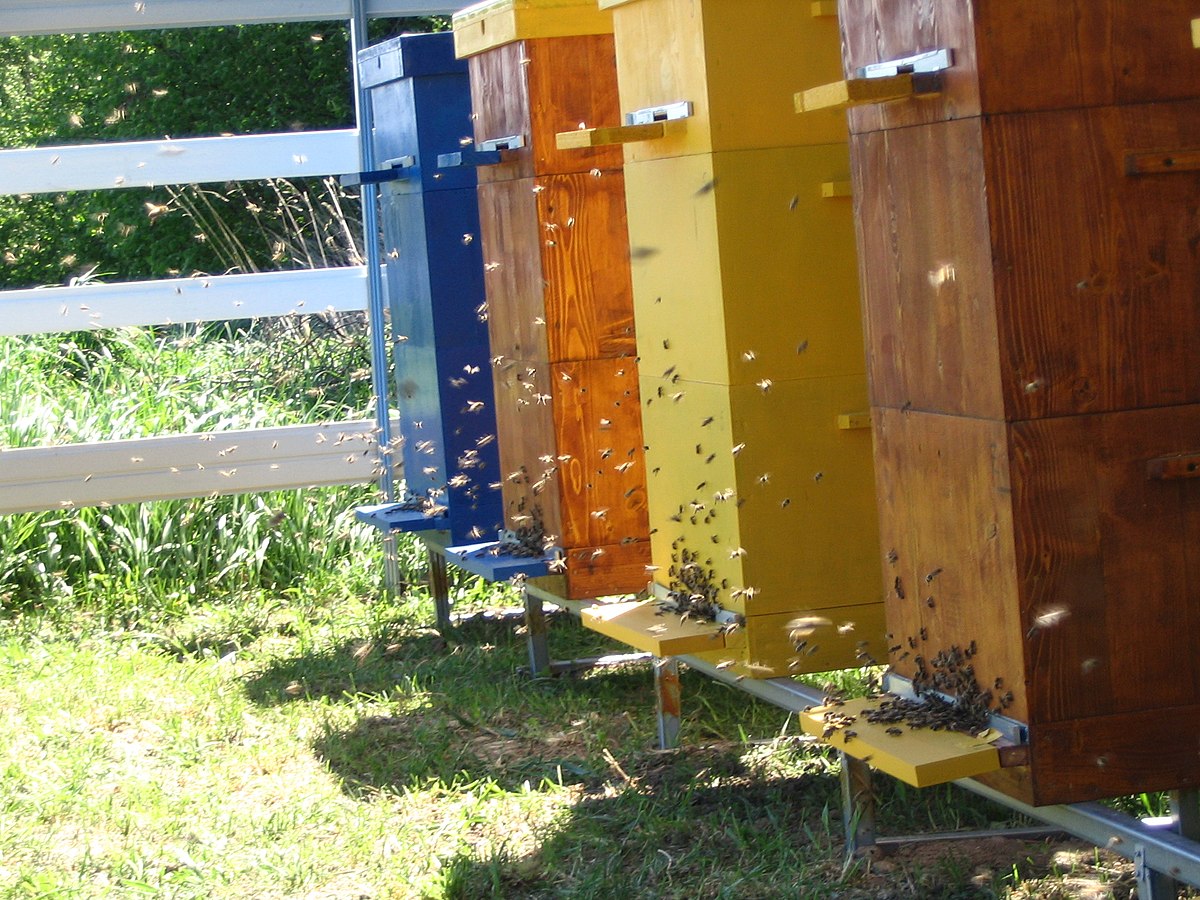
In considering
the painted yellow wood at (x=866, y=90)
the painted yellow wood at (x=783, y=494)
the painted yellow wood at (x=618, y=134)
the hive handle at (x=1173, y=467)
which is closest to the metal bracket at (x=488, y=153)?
the painted yellow wood at (x=618, y=134)

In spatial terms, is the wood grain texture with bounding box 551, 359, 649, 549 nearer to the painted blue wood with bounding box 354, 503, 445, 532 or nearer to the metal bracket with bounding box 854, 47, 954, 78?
the painted blue wood with bounding box 354, 503, 445, 532

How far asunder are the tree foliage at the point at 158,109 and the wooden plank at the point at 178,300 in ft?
23.7

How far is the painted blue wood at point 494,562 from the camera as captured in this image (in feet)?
14.6

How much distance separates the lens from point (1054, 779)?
8.47 feet

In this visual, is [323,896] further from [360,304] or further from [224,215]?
[224,215]

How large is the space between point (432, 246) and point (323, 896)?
228 cm

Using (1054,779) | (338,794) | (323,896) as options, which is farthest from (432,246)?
(1054,779)

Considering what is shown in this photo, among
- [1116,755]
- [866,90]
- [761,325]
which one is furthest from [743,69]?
[1116,755]

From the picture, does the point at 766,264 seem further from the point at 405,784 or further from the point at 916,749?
the point at 405,784

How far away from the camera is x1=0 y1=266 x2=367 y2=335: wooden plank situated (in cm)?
596

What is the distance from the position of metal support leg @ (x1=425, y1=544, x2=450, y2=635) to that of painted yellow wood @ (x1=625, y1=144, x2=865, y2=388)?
2.33 meters

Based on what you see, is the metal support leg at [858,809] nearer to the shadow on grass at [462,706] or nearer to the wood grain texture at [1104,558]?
the wood grain texture at [1104,558]

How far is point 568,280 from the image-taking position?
14.0 ft

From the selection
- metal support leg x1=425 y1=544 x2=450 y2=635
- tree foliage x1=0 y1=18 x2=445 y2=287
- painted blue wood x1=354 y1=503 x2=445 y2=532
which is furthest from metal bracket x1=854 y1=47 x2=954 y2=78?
tree foliage x1=0 y1=18 x2=445 y2=287
